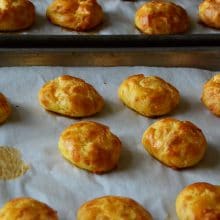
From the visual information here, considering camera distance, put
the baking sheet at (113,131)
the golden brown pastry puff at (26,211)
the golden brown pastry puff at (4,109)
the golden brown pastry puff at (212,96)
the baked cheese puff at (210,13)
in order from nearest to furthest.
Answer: the golden brown pastry puff at (26,211), the baking sheet at (113,131), the golden brown pastry puff at (4,109), the golden brown pastry puff at (212,96), the baked cheese puff at (210,13)

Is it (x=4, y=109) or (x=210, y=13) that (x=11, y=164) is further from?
(x=210, y=13)

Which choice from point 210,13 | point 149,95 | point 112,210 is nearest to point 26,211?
point 112,210

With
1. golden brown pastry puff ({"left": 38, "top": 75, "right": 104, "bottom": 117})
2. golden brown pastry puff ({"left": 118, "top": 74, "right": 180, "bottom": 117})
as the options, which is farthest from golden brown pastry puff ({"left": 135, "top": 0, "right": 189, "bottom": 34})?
golden brown pastry puff ({"left": 38, "top": 75, "right": 104, "bottom": 117})

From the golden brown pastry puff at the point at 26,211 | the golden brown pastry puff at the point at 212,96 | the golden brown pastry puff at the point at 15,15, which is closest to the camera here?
the golden brown pastry puff at the point at 26,211

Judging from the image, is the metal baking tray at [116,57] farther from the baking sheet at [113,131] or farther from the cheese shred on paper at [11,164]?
the cheese shred on paper at [11,164]

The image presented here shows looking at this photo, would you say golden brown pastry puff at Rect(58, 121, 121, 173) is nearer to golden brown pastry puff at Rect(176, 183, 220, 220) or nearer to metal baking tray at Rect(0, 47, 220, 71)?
golden brown pastry puff at Rect(176, 183, 220, 220)

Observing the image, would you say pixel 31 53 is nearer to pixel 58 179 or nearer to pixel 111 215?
pixel 58 179

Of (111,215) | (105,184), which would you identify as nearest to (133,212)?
(111,215)

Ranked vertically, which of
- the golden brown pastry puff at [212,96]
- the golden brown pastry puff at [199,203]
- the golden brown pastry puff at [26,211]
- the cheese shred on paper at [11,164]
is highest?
the golden brown pastry puff at [212,96]

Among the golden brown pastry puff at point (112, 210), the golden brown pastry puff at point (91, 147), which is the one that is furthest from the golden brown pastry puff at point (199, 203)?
the golden brown pastry puff at point (91, 147)
